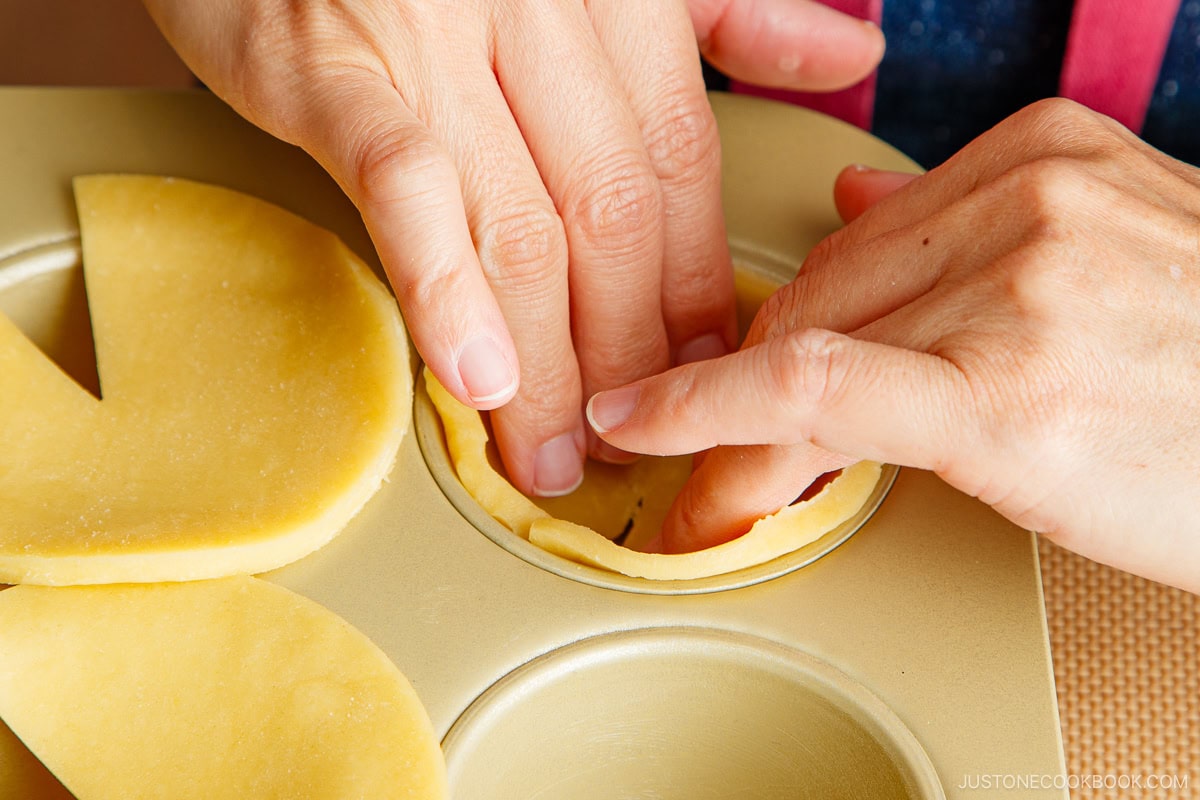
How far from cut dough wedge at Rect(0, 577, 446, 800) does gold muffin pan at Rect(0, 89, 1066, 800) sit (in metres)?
0.03

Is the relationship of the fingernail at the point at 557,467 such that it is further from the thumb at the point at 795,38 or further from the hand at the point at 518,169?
the thumb at the point at 795,38

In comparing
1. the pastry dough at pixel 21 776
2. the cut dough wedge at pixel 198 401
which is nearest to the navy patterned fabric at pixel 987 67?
the cut dough wedge at pixel 198 401

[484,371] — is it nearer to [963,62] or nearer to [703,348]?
[703,348]

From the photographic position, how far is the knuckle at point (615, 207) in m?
0.88

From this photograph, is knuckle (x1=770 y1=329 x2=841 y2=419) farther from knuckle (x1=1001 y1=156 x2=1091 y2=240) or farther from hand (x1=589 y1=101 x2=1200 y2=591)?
knuckle (x1=1001 y1=156 x2=1091 y2=240)

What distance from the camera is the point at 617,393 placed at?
2.58ft

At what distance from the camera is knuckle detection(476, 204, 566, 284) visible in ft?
2.74

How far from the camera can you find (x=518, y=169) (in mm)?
853

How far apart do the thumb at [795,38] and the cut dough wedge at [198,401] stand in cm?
51

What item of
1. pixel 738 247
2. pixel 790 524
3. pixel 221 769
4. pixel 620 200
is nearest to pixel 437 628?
pixel 221 769

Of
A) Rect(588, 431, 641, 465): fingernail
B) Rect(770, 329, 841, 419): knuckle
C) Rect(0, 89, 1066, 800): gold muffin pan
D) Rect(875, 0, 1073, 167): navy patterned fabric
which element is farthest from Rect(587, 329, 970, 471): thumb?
Rect(875, 0, 1073, 167): navy patterned fabric

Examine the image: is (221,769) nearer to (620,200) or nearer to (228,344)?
(228,344)

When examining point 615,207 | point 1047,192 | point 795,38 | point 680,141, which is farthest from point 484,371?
point 795,38

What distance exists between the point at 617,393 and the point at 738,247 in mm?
336
